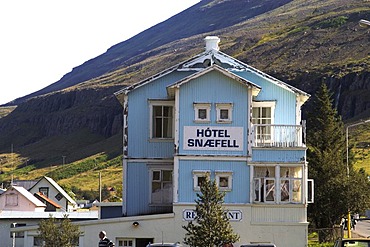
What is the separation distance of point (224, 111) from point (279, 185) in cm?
406

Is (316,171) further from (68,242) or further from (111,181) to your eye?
(111,181)

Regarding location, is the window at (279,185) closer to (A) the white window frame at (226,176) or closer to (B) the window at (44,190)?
(A) the white window frame at (226,176)

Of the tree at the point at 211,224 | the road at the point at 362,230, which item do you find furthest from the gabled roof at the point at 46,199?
the tree at the point at 211,224

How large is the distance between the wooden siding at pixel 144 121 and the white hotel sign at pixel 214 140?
257cm

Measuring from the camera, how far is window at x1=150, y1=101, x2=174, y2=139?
4366 centimetres

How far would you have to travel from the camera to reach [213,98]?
1624 inches

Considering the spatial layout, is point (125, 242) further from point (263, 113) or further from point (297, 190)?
point (263, 113)

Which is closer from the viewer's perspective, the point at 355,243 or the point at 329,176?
the point at 355,243

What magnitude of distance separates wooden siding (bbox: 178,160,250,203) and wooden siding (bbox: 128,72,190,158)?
2.74 metres

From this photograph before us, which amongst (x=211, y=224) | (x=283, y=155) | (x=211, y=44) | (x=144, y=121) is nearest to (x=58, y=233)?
(x=211, y=224)

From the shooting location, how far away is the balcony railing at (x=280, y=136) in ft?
134

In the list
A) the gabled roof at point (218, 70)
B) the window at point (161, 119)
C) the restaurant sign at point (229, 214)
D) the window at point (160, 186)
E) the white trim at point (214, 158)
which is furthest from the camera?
the window at point (161, 119)

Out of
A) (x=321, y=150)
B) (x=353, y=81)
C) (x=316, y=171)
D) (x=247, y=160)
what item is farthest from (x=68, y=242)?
(x=353, y=81)

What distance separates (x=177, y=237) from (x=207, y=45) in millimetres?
10632
